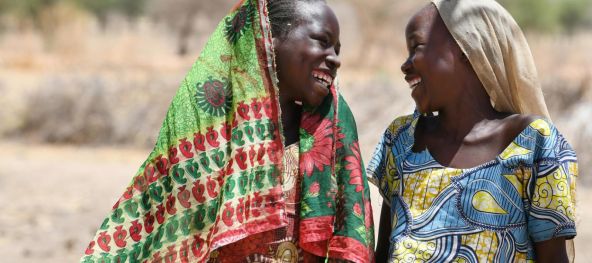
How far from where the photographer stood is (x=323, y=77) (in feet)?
9.22

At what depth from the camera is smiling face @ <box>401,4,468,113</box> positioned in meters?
2.72

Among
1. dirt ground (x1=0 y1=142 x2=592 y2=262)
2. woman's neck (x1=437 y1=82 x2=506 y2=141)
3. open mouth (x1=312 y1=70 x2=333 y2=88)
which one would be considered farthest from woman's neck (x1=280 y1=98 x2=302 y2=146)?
dirt ground (x1=0 y1=142 x2=592 y2=262)

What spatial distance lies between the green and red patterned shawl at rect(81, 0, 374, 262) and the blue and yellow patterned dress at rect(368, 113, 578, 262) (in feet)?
0.68

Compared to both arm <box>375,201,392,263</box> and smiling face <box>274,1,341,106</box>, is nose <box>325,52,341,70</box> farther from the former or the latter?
arm <box>375,201,392,263</box>

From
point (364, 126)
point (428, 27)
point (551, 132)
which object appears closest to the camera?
point (551, 132)

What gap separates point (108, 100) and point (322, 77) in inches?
377

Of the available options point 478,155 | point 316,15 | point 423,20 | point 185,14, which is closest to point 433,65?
point 423,20

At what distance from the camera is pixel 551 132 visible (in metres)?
2.55

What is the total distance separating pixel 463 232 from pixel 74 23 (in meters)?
19.6

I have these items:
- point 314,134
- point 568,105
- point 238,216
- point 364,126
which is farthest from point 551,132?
point 568,105

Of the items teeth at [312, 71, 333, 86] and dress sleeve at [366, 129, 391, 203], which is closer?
teeth at [312, 71, 333, 86]

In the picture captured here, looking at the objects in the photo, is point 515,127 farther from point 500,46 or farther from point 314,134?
point 314,134

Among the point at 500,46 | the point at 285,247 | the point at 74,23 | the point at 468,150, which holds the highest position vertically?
the point at 74,23

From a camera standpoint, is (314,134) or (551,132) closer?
(551,132)
